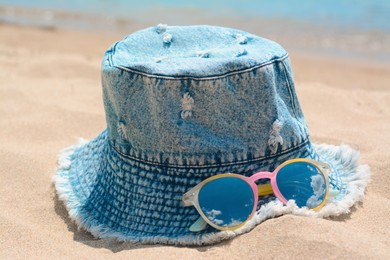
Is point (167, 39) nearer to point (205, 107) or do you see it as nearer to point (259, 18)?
point (205, 107)

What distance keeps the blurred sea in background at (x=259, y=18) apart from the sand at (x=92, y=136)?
0.70m

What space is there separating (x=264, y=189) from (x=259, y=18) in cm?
583

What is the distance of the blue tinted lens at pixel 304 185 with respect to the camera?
84.7 inches

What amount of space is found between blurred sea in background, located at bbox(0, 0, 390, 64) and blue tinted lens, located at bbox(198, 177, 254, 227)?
408 cm

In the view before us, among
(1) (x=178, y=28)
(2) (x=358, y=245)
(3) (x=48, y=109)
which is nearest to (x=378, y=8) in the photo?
(3) (x=48, y=109)

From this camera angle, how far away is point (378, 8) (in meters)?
7.90

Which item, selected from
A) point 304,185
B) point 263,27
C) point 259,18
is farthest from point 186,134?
point 259,18

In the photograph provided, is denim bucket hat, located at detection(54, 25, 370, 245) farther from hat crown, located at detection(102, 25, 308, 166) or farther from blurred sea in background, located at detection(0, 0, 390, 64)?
blurred sea in background, located at detection(0, 0, 390, 64)

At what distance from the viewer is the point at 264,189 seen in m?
2.17

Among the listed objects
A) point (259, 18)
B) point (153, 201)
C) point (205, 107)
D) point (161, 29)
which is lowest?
point (259, 18)

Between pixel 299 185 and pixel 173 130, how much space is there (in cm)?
49

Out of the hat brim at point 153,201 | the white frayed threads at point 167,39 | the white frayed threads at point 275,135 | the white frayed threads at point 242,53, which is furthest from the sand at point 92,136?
the white frayed threads at point 167,39

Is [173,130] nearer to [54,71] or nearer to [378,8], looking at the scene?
[54,71]

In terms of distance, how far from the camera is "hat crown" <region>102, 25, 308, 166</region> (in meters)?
2.06
